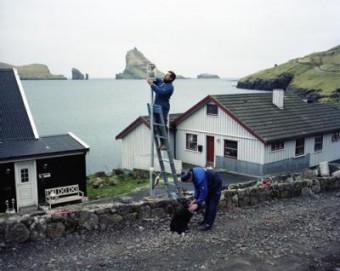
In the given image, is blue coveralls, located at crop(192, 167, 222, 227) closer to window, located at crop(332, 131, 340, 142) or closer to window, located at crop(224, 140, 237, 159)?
window, located at crop(224, 140, 237, 159)

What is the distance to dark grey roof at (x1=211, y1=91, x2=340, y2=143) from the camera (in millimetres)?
27484

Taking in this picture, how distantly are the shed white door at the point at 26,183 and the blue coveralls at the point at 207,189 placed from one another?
1199 cm

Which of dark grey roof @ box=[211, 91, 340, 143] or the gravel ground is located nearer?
the gravel ground

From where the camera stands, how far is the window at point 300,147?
95.1ft

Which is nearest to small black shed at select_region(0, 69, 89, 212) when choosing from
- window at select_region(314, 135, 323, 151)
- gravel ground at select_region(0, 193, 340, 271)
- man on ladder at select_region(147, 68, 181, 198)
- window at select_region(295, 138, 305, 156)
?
man on ladder at select_region(147, 68, 181, 198)

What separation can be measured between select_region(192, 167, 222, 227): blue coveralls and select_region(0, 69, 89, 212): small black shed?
Answer: 38.6 feet

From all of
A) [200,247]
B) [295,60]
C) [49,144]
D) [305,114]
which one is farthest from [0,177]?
[295,60]

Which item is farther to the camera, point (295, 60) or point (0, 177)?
point (295, 60)

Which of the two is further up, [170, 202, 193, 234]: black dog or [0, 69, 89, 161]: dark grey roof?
[0, 69, 89, 161]: dark grey roof

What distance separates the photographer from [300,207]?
13.6 meters

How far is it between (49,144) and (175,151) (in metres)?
11.8

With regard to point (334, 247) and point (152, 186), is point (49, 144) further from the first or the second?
point (334, 247)

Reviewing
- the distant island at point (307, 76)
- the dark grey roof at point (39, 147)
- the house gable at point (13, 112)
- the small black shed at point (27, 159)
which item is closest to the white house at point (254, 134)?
the dark grey roof at point (39, 147)

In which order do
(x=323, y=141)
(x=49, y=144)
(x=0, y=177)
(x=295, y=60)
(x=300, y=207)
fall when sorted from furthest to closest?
1. (x=295, y=60)
2. (x=323, y=141)
3. (x=49, y=144)
4. (x=0, y=177)
5. (x=300, y=207)
